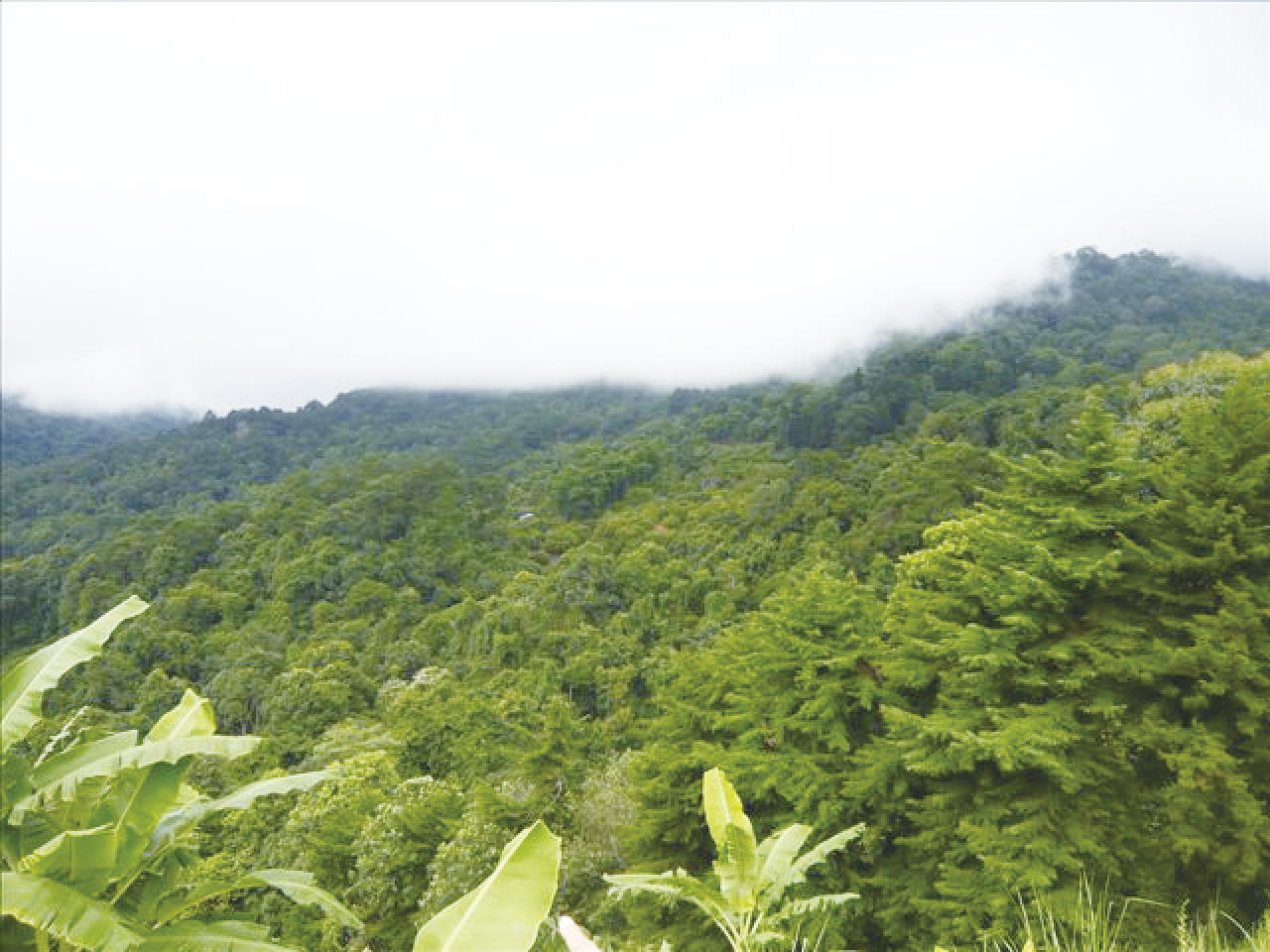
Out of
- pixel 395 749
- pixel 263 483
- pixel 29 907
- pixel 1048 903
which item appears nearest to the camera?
pixel 29 907

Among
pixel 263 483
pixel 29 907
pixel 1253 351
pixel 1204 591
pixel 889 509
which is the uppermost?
pixel 29 907

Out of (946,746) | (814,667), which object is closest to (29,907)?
(946,746)

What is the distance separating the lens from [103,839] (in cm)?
250

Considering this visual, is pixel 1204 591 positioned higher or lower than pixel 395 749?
higher

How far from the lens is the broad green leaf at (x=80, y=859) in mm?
2418

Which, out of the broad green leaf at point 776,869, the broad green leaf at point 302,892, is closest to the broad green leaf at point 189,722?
the broad green leaf at point 302,892

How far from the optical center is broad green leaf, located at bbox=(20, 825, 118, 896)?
242 cm

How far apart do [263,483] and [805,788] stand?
4508 inches

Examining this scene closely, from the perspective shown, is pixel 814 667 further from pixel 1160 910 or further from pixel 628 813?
pixel 628 813

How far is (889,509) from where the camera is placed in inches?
1811

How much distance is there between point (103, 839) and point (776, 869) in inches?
115

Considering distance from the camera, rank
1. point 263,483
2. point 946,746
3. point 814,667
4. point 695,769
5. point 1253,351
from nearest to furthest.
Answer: point 946,746 < point 814,667 < point 695,769 < point 1253,351 < point 263,483

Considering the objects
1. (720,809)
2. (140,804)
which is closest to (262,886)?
(140,804)

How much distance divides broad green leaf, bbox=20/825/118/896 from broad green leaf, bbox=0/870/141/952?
0.40 ft
